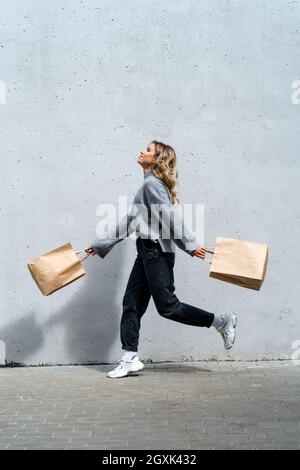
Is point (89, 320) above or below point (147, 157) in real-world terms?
below

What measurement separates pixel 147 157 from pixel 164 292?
3.30ft

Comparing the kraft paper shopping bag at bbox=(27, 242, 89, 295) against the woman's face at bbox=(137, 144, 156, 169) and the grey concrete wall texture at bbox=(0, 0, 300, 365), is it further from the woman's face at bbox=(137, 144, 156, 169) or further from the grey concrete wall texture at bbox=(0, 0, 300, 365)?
the woman's face at bbox=(137, 144, 156, 169)

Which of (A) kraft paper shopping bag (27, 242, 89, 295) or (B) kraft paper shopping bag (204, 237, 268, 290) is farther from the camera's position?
(A) kraft paper shopping bag (27, 242, 89, 295)

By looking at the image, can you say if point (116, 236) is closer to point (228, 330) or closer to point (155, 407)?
point (228, 330)

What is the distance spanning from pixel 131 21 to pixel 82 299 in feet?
7.39

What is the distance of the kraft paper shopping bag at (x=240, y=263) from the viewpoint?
577 cm

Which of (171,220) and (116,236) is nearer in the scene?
(171,220)

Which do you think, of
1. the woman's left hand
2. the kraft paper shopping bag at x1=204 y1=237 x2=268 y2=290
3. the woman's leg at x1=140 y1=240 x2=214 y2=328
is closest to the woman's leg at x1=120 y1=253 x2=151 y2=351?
the woman's leg at x1=140 y1=240 x2=214 y2=328

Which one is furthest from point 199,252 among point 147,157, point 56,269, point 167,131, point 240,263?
→ point 167,131

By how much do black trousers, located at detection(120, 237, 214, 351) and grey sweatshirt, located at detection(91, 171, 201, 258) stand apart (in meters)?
0.08

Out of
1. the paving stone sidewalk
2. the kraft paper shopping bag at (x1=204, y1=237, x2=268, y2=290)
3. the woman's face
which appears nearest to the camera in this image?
the paving stone sidewalk

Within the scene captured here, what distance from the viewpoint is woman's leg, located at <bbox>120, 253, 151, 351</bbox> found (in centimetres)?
619

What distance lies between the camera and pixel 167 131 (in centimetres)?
653
